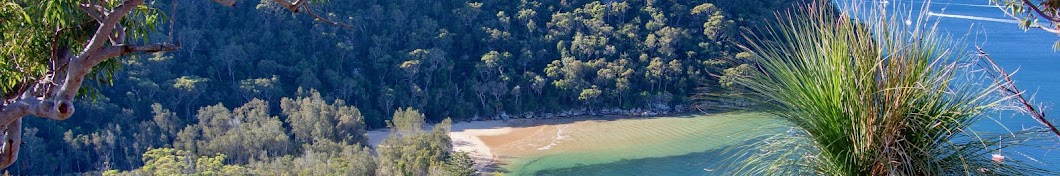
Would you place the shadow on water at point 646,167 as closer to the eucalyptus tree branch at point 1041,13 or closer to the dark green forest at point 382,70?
the dark green forest at point 382,70

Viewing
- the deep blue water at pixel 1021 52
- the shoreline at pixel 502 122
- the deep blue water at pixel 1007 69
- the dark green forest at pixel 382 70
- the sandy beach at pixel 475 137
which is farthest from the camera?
the deep blue water at pixel 1021 52

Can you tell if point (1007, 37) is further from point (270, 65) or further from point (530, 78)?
point (270, 65)

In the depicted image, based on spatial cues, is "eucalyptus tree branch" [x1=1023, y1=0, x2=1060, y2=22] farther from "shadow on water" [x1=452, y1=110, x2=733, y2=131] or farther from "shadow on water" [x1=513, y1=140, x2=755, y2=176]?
"shadow on water" [x1=452, y1=110, x2=733, y2=131]

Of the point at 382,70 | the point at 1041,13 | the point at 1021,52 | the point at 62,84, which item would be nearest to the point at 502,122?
the point at 382,70

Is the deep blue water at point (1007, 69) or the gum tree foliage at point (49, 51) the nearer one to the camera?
the gum tree foliage at point (49, 51)

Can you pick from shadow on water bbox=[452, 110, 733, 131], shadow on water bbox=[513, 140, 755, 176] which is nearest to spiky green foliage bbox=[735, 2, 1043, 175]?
shadow on water bbox=[513, 140, 755, 176]

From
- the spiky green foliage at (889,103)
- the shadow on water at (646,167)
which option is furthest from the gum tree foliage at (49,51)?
the shadow on water at (646,167)
